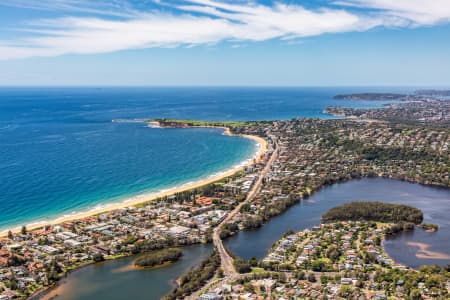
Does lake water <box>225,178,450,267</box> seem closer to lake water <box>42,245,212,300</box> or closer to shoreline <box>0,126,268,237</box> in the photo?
lake water <box>42,245,212,300</box>

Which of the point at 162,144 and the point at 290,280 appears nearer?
the point at 290,280

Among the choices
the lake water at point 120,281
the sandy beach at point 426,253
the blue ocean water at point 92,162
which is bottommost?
the lake water at point 120,281

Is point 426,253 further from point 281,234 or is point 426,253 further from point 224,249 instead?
point 224,249

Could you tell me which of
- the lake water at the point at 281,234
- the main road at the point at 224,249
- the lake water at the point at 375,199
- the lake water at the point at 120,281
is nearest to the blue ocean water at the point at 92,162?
the main road at the point at 224,249

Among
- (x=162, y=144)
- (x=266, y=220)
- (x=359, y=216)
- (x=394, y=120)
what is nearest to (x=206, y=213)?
(x=266, y=220)

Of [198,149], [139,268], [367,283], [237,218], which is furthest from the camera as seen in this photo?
[198,149]

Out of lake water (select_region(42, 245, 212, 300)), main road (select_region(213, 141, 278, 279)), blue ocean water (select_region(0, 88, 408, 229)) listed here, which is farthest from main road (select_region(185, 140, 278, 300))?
blue ocean water (select_region(0, 88, 408, 229))

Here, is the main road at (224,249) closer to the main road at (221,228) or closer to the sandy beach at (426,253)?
the main road at (221,228)

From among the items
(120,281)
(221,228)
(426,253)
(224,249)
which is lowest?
(120,281)

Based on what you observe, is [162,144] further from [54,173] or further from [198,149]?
[54,173]

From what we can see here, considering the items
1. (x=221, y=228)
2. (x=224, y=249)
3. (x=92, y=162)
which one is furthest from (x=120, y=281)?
(x=92, y=162)

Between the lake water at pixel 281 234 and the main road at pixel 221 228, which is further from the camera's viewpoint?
A: the main road at pixel 221 228
